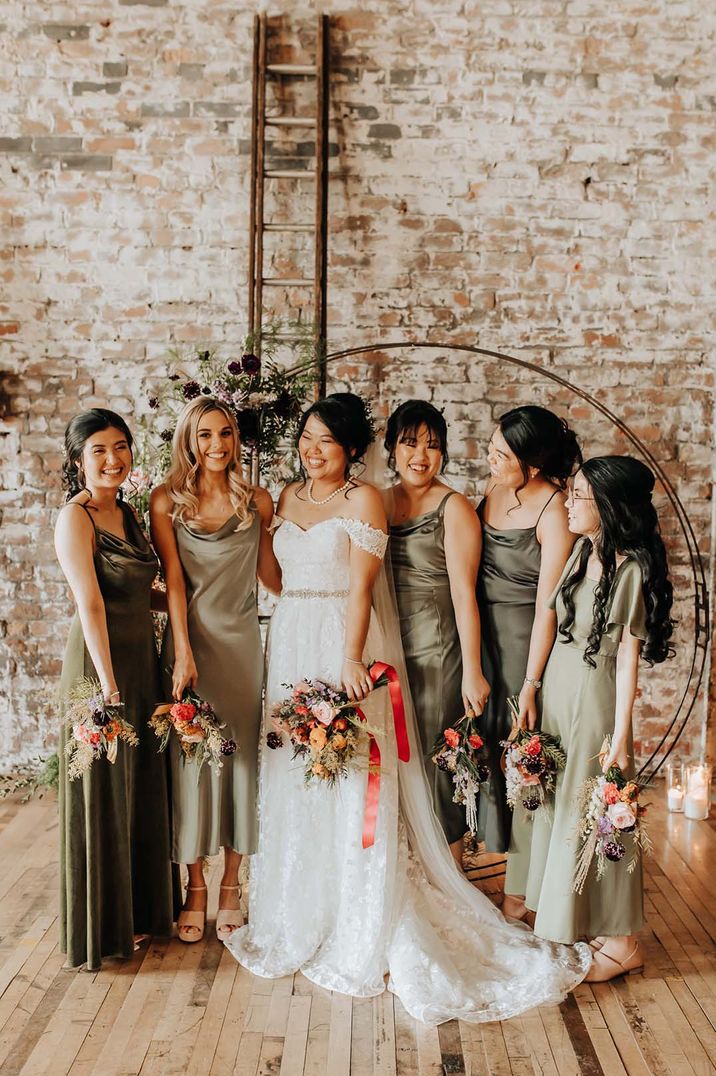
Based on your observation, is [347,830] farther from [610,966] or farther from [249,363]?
[249,363]

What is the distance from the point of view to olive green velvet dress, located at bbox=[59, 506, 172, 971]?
116 inches

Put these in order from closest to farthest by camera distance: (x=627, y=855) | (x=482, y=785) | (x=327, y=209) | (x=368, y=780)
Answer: (x=627, y=855)
(x=368, y=780)
(x=482, y=785)
(x=327, y=209)

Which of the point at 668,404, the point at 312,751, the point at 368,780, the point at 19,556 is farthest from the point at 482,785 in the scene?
the point at 19,556

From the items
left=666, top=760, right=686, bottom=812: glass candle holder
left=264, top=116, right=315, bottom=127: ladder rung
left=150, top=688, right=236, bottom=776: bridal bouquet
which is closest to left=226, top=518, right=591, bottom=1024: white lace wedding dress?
left=150, top=688, right=236, bottom=776: bridal bouquet

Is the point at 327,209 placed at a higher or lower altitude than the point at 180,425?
higher

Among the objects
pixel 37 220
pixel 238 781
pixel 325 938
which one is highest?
pixel 37 220

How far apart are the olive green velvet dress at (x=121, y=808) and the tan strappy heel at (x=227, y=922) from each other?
0.59ft

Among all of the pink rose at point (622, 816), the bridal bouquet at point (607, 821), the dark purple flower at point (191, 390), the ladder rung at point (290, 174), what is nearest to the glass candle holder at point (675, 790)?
the bridal bouquet at point (607, 821)

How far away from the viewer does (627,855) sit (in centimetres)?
293

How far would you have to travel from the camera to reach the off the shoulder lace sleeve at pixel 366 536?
3117 mm

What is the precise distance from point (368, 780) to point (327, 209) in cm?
296

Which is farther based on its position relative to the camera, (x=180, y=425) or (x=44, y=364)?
(x=44, y=364)

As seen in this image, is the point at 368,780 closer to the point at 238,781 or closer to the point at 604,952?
the point at 238,781

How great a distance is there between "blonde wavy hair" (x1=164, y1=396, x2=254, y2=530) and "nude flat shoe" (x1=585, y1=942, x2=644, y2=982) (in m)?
1.89
